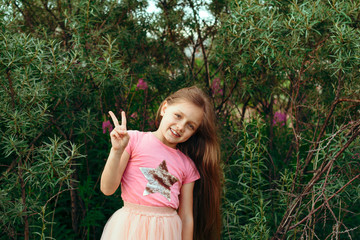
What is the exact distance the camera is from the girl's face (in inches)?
82.4

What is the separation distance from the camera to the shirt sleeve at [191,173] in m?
2.21

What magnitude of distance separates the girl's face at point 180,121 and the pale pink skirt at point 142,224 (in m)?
0.38

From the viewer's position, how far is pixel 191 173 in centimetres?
222

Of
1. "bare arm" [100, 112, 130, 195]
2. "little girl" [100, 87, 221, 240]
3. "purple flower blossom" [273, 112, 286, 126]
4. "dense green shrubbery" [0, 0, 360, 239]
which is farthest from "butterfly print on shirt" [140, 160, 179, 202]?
"purple flower blossom" [273, 112, 286, 126]

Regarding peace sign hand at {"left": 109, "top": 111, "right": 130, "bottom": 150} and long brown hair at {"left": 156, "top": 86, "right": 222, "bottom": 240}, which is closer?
peace sign hand at {"left": 109, "top": 111, "right": 130, "bottom": 150}

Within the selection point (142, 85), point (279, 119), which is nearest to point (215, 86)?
point (142, 85)

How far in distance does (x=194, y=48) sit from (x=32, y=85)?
1381mm

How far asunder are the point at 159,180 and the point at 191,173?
227 millimetres

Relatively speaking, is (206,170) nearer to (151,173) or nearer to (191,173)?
(191,173)

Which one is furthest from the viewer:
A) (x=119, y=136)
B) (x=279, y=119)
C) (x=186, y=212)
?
(x=279, y=119)

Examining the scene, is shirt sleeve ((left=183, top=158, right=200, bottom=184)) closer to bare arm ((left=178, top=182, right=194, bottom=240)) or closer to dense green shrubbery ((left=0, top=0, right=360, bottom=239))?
bare arm ((left=178, top=182, right=194, bottom=240))

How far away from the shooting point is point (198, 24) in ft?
10.3

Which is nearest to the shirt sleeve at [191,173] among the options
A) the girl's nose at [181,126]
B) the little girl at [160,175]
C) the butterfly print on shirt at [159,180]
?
the little girl at [160,175]

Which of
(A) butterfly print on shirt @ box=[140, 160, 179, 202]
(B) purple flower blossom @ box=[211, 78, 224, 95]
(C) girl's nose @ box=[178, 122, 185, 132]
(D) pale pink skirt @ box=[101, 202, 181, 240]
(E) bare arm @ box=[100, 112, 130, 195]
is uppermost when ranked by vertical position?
(B) purple flower blossom @ box=[211, 78, 224, 95]
